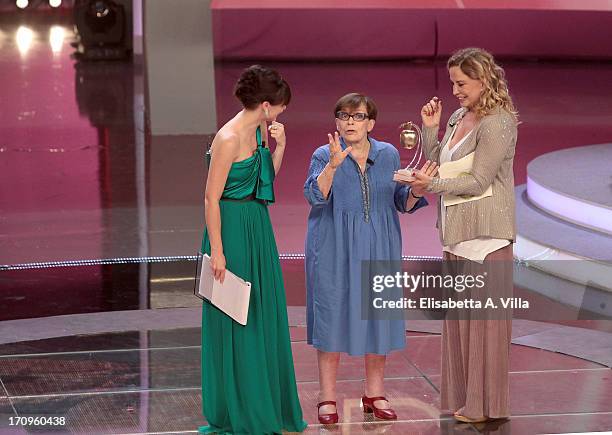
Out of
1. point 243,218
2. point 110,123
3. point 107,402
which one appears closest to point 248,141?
point 243,218

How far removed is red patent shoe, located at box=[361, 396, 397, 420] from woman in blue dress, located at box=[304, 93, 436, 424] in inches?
9.6

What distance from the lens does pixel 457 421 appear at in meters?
4.82

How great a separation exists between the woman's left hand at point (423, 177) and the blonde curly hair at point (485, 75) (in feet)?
0.90

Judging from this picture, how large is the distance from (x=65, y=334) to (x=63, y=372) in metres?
0.66

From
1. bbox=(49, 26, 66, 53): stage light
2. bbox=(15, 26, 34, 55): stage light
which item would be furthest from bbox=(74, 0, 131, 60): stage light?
bbox=(15, 26, 34, 55): stage light

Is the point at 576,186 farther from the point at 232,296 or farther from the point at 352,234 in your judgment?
the point at 232,296

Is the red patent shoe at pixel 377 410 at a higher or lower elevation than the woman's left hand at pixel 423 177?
lower

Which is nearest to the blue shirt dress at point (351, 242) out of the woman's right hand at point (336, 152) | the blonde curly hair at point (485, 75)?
the woman's right hand at point (336, 152)

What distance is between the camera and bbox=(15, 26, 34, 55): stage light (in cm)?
1985

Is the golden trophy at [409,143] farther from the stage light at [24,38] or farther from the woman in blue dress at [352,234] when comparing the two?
the stage light at [24,38]

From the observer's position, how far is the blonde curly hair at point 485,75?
4457mm

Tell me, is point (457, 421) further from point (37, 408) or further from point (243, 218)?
point (37, 408)

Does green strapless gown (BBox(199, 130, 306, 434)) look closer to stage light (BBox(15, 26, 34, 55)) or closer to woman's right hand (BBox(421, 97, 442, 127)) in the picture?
woman's right hand (BBox(421, 97, 442, 127))

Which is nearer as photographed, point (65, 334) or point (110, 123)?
point (65, 334)
